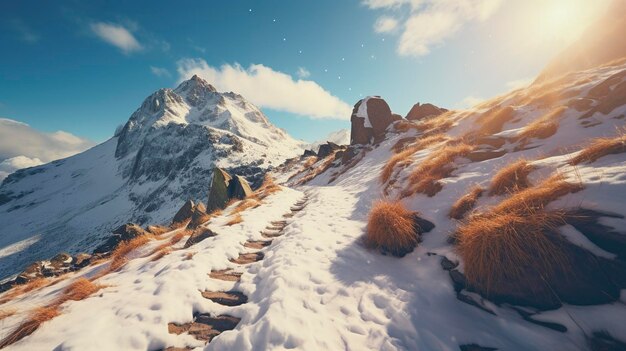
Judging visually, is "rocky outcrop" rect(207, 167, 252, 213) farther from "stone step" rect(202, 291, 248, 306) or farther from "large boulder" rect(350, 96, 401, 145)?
"large boulder" rect(350, 96, 401, 145)

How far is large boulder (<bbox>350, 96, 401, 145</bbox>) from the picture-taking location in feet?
105

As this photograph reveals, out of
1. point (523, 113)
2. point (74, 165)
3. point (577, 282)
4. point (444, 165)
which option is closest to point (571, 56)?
point (523, 113)

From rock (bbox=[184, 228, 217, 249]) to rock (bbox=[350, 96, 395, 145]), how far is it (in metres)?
25.2

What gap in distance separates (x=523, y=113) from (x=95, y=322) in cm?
1735

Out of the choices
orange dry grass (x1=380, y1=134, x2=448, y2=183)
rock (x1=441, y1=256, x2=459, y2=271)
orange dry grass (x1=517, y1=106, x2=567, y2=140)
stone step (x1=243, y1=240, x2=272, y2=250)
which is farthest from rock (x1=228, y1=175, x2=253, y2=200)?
orange dry grass (x1=517, y1=106, x2=567, y2=140)

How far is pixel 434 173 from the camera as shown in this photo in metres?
9.05

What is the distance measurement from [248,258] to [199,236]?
2.52m

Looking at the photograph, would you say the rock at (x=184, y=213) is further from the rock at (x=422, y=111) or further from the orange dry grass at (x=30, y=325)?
the rock at (x=422, y=111)

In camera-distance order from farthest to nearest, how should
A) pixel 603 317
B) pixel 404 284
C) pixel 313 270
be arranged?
pixel 313 270 → pixel 404 284 → pixel 603 317

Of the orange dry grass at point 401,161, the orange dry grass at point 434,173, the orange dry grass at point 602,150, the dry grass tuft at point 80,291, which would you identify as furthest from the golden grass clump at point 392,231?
the dry grass tuft at point 80,291

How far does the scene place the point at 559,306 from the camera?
353cm

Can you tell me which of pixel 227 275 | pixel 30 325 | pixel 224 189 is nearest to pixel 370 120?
pixel 224 189

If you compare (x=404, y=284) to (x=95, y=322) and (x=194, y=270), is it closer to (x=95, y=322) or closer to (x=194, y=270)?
(x=194, y=270)

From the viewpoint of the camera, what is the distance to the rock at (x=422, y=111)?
35.6 meters
